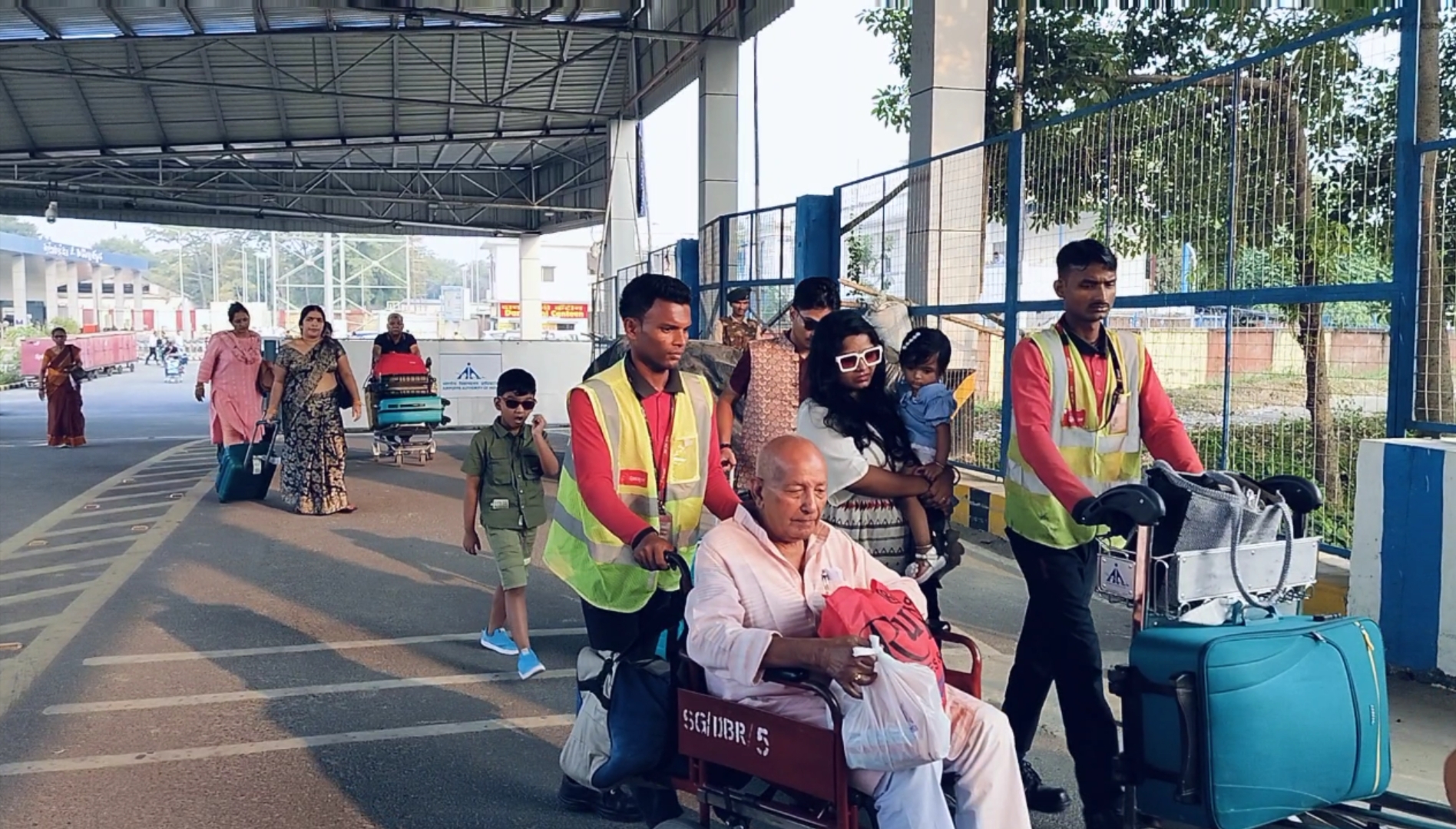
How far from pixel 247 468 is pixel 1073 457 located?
9.57 metres

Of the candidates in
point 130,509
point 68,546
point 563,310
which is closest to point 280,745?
point 68,546

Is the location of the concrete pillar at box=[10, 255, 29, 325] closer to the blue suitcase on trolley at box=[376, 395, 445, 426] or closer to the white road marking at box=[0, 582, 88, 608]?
the blue suitcase on trolley at box=[376, 395, 445, 426]

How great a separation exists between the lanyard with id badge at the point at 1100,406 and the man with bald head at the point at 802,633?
954 millimetres

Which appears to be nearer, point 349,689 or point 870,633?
point 870,633

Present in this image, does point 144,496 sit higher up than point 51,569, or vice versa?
point 144,496

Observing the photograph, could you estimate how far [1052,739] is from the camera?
16.5 ft

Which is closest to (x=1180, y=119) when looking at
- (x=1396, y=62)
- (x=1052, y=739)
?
(x=1396, y=62)

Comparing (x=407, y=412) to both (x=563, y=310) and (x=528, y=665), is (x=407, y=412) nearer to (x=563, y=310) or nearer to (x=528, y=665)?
(x=528, y=665)

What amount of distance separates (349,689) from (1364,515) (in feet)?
16.0

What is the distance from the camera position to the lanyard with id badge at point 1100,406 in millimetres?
4043

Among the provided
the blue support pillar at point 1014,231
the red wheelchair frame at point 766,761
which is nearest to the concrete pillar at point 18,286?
the blue support pillar at point 1014,231

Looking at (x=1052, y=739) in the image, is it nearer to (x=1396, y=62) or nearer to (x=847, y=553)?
(x=847, y=553)

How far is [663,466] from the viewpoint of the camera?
159 inches

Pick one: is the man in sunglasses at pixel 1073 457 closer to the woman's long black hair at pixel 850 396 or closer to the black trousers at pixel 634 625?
the woman's long black hair at pixel 850 396
